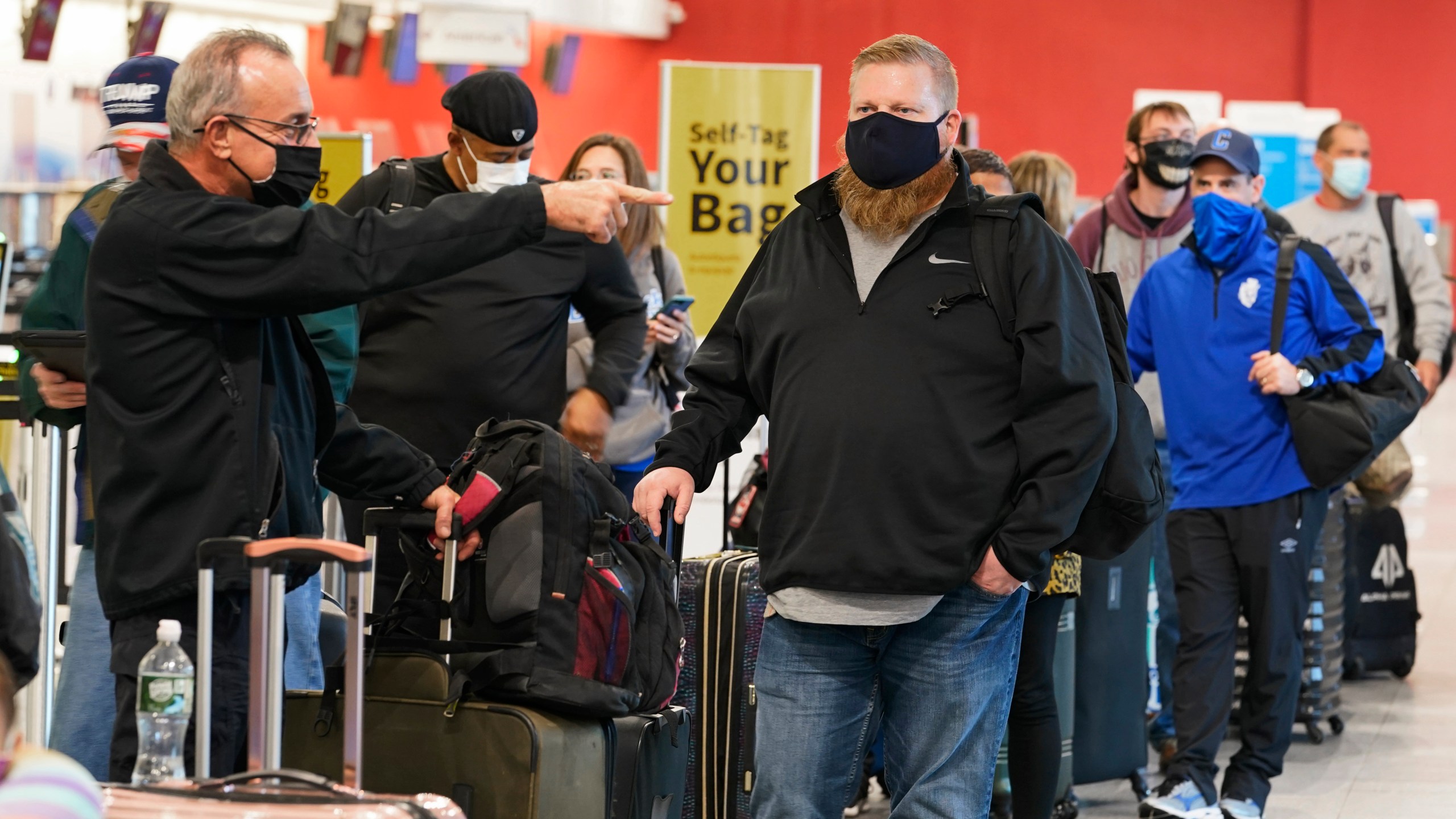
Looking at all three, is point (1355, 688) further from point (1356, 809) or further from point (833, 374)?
point (833, 374)

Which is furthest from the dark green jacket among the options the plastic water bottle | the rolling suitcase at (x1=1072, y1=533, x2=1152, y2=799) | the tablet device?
the rolling suitcase at (x1=1072, y1=533, x2=1152, y2=799)

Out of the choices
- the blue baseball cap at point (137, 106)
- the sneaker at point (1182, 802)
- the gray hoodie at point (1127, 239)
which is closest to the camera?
the blue baseball cap at point (137, 106)

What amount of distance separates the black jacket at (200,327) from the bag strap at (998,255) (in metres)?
0.68

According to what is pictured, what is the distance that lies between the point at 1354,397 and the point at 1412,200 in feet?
39.6

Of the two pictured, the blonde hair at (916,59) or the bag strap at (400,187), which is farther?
the bag strap at (400,187)

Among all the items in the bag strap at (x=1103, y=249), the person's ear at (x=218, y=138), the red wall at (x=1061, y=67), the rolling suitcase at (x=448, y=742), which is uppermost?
the red wall at (x=1061, y=67)

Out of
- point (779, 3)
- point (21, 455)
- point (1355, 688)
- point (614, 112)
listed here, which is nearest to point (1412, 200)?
point (779, 3)

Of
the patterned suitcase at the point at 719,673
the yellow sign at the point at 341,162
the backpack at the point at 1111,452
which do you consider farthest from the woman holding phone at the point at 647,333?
the backpack at the point at 1111,452

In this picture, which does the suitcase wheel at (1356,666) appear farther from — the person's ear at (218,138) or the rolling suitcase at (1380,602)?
the person's ear at (218,138)

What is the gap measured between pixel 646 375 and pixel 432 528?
7.04 ft

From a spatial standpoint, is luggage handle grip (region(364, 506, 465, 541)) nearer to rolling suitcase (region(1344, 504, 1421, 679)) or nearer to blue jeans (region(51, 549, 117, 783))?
blue jeans (region(51, 549, 117, 783))

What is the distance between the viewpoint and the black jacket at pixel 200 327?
2.37 meters

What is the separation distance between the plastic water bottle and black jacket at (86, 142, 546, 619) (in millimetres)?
84

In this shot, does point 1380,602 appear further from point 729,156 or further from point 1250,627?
point 729,156
